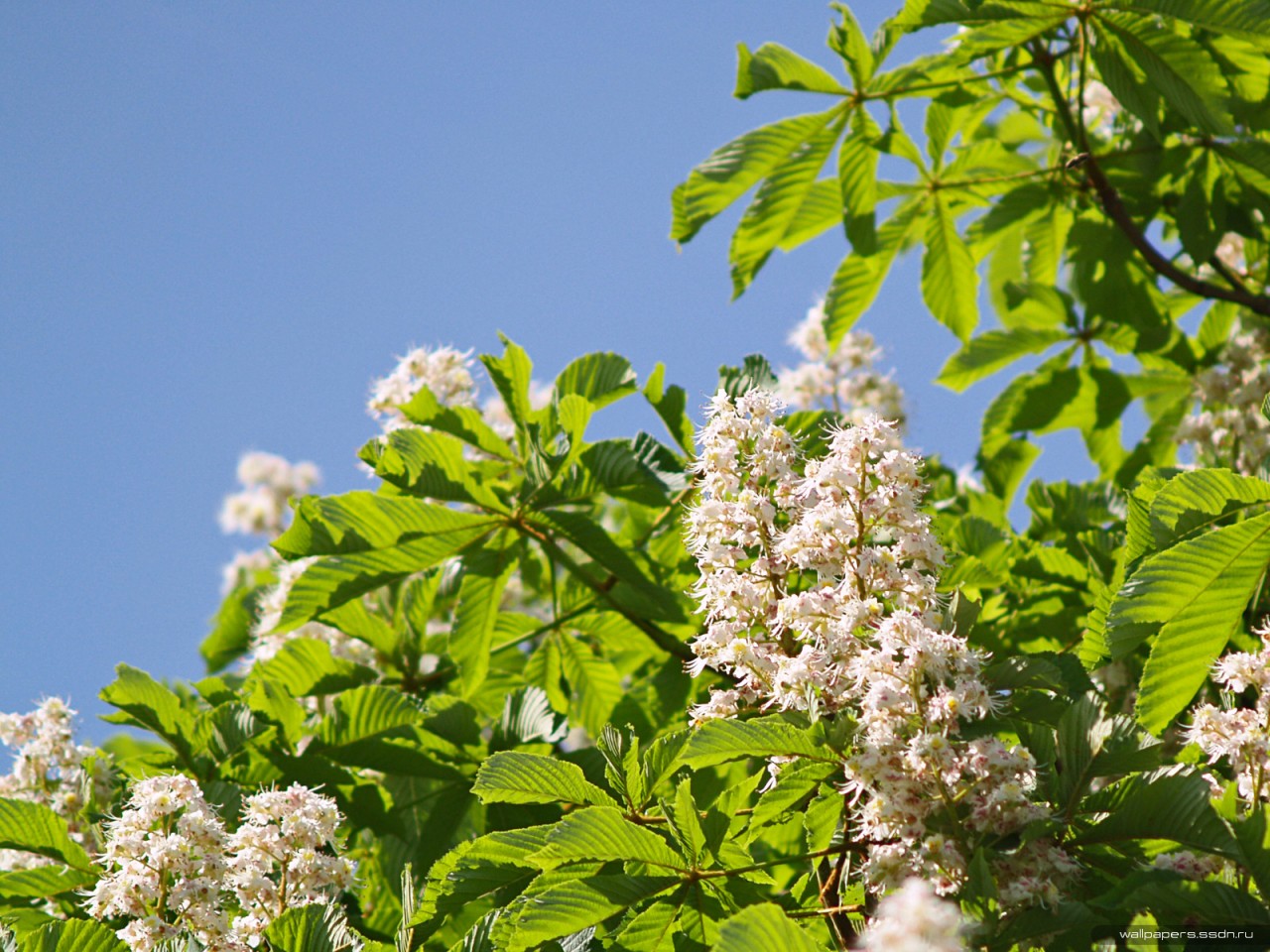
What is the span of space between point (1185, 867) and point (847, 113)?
8.38ft

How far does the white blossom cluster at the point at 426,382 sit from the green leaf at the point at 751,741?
251 cm

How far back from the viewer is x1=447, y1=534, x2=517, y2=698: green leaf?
3.17m

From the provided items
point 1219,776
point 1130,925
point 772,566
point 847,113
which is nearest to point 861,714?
point 772,566

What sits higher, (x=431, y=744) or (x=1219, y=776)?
(x=431, y=744)

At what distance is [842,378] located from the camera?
4.99m

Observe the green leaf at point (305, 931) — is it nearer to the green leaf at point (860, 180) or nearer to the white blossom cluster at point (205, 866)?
the white blossom cluster at point (205, 866)

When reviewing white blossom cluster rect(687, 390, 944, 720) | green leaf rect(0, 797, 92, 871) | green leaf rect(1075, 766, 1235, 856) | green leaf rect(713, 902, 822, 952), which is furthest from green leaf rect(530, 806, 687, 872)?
green leaf rect(0, 797, 92, 871)

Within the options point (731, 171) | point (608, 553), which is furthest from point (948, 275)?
point (608, 553)

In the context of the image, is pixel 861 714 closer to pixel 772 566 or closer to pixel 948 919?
pixel 772 566

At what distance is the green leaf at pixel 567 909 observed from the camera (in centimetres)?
183

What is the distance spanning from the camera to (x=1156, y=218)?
4.50 m

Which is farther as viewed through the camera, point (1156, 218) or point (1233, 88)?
point (1156, 218)

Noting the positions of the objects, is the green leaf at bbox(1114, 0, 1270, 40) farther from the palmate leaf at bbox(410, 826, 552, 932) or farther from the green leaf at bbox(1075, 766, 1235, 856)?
the palmate leaf at bbox(410, 826, 552, 932)

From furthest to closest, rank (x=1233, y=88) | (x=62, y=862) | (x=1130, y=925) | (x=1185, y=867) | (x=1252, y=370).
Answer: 1. (x=1252, y=370)
2. (x=1233, y=88)
3. (x=62, y=862)
4. (x=1185, y=867)
5. (x=1130, y=925)
